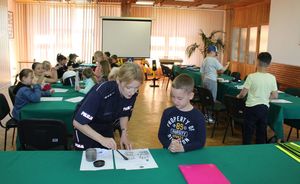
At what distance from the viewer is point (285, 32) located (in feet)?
24.8

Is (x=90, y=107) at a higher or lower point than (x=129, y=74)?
lower

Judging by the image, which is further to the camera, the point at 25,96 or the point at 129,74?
the point at 25,96

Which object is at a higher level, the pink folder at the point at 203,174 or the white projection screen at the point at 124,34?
the white projection screen at the point at 124,34

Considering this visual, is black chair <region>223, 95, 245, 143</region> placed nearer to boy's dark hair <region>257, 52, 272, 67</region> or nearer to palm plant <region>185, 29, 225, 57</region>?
boy's dark hair <region>257, 52, 272, 67</region>

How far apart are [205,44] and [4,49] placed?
7097 millimetres

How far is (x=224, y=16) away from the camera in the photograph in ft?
→ 41.0

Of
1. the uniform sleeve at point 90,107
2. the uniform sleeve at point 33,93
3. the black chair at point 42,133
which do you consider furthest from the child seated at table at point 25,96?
the uniform sleeve at point 90,107

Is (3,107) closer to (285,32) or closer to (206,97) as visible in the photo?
(206,97)

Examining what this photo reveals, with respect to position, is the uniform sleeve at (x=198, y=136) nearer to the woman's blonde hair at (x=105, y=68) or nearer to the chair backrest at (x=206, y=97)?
the woman's blonde hair at (x=105, y=68)

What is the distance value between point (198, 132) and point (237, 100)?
90.8 inches

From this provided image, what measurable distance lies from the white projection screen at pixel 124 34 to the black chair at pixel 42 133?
25.6 feet

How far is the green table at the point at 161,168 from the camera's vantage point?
1506 mm

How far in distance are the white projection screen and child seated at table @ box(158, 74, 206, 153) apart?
834 centimetres

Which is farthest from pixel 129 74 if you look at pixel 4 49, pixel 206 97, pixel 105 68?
pixel 4 49
